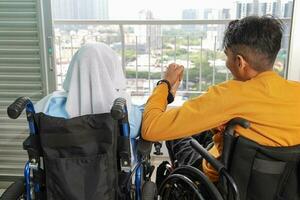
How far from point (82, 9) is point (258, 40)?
2.11m

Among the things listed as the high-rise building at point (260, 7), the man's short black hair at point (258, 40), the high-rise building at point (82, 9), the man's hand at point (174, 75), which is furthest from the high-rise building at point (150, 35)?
the man's short black hair at point (258, 40)

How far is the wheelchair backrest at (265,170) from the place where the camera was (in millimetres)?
1008

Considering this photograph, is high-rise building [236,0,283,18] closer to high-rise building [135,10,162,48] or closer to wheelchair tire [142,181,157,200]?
high-rise building [135,10,162,48]

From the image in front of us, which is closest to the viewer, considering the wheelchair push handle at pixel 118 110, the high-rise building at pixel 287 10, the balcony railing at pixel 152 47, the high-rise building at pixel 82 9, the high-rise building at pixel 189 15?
the wheelchair push handle at pixel 118 110

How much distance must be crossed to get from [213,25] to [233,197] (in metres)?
2.28

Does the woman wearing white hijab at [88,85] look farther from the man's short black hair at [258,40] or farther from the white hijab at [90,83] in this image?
the man's short black hair at [258,40]

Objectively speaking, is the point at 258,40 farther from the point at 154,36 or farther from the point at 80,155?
the point at 154,36

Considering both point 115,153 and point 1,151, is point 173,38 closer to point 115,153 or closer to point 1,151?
point 1,151

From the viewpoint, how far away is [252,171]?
106cm

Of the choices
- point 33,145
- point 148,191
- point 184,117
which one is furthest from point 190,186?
point 33,145

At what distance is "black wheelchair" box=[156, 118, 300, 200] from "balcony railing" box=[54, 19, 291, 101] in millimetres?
2114

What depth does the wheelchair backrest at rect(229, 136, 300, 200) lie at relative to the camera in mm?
1008

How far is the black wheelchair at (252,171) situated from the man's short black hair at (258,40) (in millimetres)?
241

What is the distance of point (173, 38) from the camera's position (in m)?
3.17
